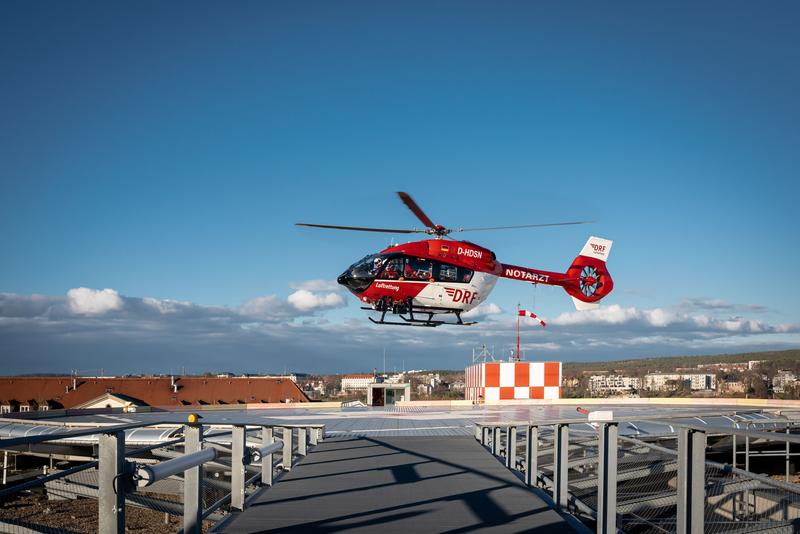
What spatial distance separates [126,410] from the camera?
2412 cm

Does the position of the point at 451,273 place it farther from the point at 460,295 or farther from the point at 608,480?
the point at 608,480

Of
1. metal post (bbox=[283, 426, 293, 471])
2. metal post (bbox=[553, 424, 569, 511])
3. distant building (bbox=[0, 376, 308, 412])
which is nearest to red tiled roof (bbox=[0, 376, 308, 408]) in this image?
distant building (bbox=[0, 376, 308, 412])

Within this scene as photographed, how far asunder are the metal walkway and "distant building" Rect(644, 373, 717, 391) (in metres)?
80.4

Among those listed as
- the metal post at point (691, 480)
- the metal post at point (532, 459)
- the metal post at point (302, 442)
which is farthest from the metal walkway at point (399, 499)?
the metal post at point (691, 480)

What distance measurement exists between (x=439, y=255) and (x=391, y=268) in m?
1.37

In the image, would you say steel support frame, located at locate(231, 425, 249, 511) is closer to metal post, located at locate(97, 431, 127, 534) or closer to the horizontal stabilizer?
metal post, located at locate(97, 431, 127, 534)

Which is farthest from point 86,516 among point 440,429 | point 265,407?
point 265,407

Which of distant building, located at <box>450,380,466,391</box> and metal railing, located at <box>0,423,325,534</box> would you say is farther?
distant building, located at <box>450,380,466,391</box>

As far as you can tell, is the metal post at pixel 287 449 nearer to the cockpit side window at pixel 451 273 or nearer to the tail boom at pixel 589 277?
the cockpit side window at pixel 451 273

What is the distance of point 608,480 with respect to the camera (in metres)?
4.23

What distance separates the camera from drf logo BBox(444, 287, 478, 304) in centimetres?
1772

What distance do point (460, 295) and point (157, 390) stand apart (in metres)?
26.9

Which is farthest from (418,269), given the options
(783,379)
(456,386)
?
(456,386)

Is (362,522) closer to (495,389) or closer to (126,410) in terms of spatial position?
(126,410)
